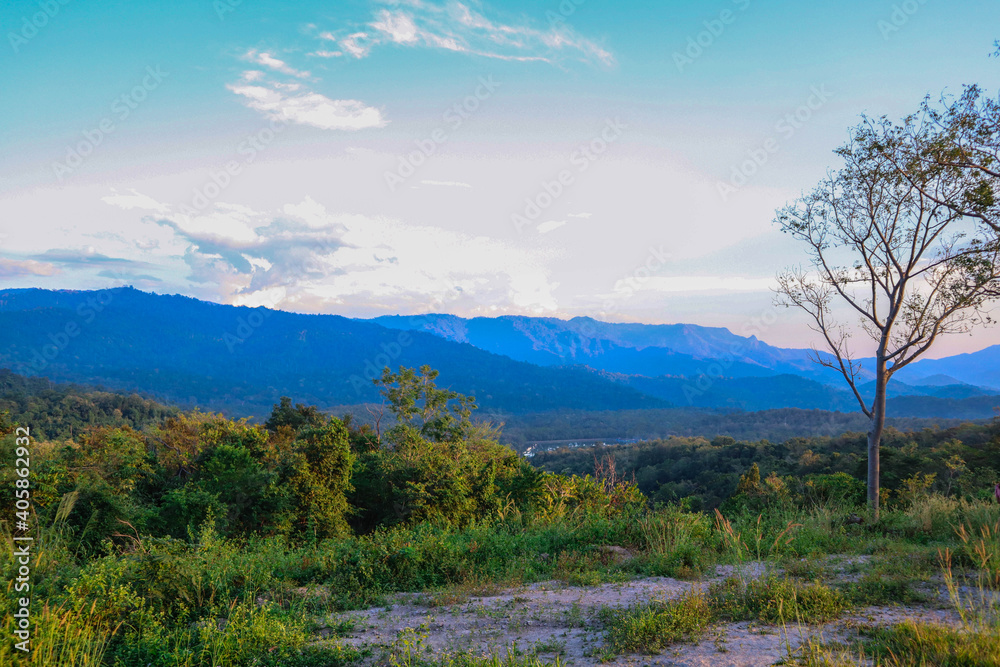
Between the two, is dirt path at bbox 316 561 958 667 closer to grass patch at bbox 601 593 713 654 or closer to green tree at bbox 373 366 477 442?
grass patch at bbox 601 593 713 654

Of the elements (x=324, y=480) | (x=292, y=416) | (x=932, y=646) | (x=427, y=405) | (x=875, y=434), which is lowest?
(x=324, y=480)

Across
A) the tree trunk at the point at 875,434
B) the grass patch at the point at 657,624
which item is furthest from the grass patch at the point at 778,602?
the tree trunk at the point at 875,434

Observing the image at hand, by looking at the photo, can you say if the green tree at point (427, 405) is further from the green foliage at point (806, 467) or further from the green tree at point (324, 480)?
the green foliage at point (806, 467)

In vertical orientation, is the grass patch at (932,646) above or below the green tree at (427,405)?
below

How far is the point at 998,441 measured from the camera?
21484 mm

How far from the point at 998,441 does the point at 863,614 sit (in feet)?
80.7

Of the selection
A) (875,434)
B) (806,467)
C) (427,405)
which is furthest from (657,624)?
(806,467)

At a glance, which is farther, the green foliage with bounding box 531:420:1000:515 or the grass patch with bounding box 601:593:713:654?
the green foliage with bounding box 531:420:1000:515

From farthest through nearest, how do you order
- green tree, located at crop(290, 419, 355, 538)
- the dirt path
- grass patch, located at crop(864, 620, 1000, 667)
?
green tree, located at crop(290, 419, 355, 538) < the dirt path < grass patch, located at crop(864, 620, 1000, 667)

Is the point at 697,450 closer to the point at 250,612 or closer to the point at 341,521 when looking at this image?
the point at 341,521

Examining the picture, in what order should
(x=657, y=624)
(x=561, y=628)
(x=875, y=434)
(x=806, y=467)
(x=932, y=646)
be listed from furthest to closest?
(x=806, y=467) → (x=875, y=434) → (x=561, y=628) → (x=657, y=624) → (x=932, y=646)

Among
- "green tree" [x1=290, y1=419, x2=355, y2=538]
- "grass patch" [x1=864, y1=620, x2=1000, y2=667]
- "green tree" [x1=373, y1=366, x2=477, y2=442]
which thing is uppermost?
"green tree" [x1=373, y1=366, x2=477, y2=442]

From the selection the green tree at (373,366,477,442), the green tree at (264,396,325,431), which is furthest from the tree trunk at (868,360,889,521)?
the green tree at (264,396,325,431)

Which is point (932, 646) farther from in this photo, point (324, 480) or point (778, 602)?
point (324, 480)
